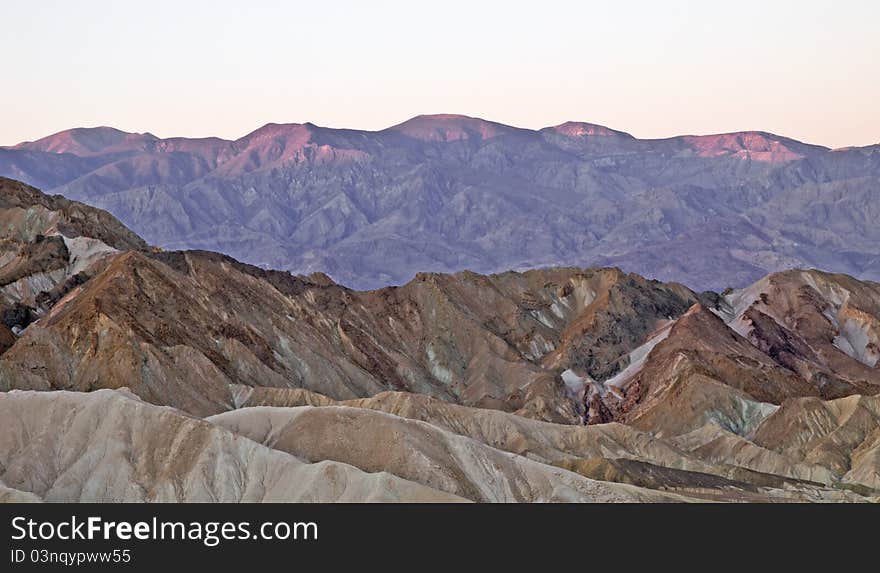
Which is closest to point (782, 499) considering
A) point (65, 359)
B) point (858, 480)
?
point (858, 480)

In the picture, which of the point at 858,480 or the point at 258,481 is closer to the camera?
the point at 258,481

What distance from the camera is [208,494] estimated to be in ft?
412

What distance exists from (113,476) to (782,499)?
2498 inches

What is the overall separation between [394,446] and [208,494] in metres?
16.7
